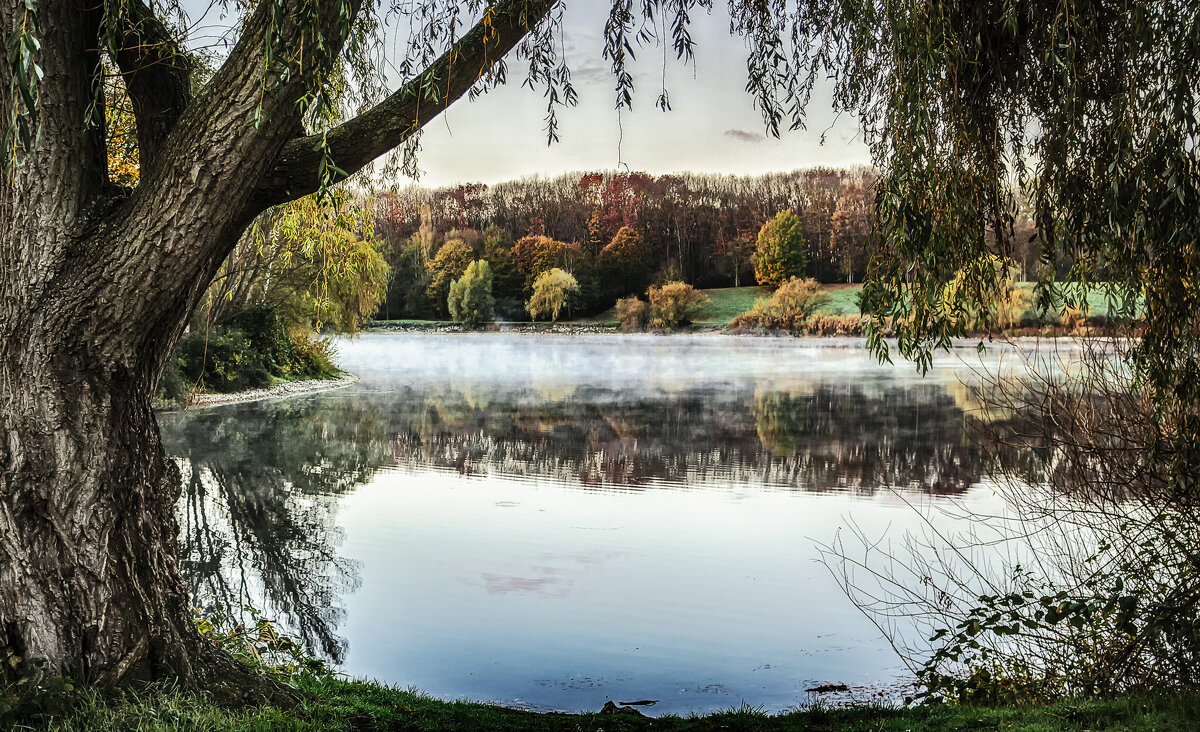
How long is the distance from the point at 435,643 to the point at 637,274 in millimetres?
45880

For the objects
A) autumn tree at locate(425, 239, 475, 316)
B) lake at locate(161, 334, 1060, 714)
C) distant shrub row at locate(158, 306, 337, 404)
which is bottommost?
lake at locate(161, 334, 1060, 714)

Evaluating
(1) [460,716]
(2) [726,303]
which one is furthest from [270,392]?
(2) [726,303]

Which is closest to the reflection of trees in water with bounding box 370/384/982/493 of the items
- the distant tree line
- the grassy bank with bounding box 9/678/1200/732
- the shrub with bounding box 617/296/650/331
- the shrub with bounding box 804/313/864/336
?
the grassy bank with bounding box 9/678/1200/732

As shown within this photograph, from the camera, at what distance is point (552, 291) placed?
50.1 m

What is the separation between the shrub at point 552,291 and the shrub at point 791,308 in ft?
33.5

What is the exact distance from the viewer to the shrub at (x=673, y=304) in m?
50.9

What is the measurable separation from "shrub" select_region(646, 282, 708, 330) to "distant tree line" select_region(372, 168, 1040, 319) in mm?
618

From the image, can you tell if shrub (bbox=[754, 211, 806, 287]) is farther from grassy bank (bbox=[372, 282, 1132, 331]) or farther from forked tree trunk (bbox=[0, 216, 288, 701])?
forked tree trunk (bbox=[0, 216, 288, 701])

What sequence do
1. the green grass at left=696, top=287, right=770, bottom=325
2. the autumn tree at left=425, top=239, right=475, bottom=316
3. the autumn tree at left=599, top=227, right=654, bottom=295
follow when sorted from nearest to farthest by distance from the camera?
the autumn tree at left=425, top=239, right=475, bottom=316 → the autumn tree at left=599, top=227, right=654, bottom=295 → the green grass at left=696, top=287, right=770, bottom=325

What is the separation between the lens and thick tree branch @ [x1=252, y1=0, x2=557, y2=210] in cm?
361

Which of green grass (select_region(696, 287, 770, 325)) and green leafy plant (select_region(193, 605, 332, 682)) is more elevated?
green grass (select_region(696, 287, 770, 325))

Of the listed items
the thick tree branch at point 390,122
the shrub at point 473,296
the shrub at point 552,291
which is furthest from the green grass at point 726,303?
the thick tree branch at point 390,122

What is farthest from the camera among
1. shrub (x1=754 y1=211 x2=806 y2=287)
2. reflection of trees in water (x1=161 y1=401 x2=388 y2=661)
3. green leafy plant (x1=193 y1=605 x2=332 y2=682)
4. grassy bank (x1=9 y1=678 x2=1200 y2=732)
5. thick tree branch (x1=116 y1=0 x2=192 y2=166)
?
shrub (x1=754 y1=211 x2=806 y2=287)

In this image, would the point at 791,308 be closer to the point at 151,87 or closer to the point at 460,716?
the point at 460,716
